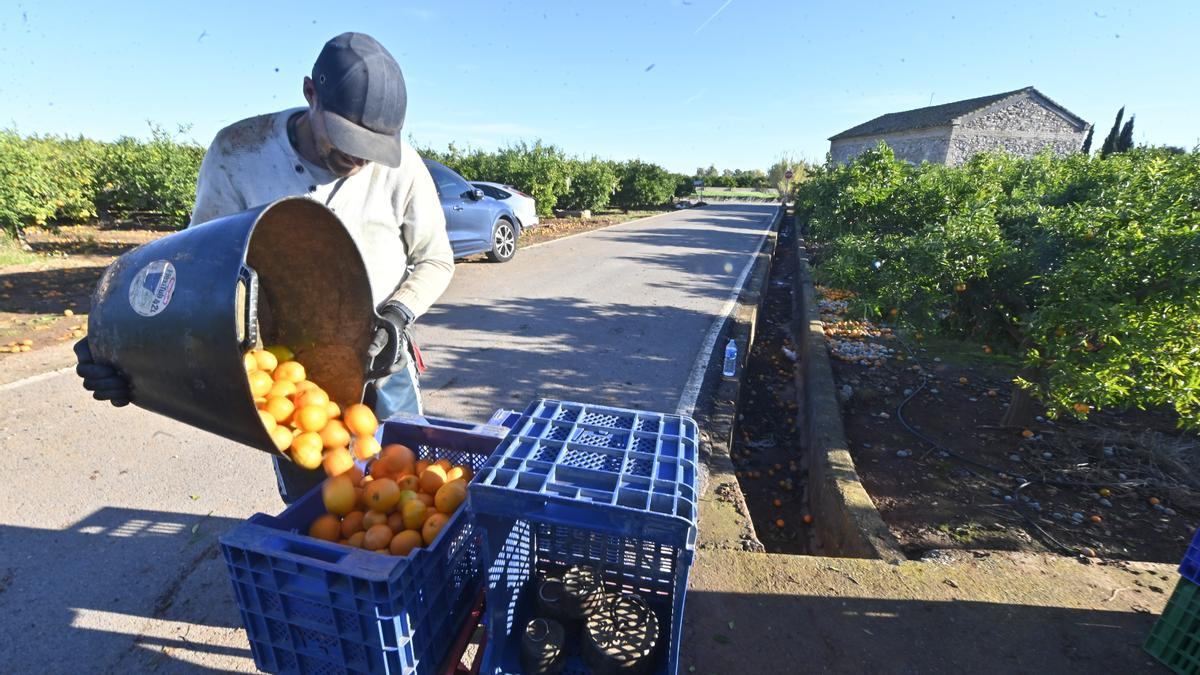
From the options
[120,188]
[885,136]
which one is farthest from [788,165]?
[120,188]

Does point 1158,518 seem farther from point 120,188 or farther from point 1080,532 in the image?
point 120,188

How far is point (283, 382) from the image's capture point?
1.79 meters

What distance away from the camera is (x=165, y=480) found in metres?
3.43

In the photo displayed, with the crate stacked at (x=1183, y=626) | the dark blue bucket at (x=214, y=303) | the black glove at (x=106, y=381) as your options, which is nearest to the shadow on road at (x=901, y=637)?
the crate stacked at (x=1183, y=626)

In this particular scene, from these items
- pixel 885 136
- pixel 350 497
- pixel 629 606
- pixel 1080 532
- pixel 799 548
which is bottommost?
pixel 799 548

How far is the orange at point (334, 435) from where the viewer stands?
5.92 ft

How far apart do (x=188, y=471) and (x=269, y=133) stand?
2.68m

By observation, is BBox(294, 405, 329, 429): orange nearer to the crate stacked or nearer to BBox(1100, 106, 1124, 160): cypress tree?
the crate stacked

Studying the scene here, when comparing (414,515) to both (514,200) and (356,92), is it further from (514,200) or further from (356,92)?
(514,200)

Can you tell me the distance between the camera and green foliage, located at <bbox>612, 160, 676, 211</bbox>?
34.2 meters

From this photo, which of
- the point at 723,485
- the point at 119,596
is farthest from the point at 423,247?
the point at 723,485

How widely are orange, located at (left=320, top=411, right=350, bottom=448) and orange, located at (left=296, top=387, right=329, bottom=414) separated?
0.27ft

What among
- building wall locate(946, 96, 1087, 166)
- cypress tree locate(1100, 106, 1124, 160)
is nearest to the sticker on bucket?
building wall locate(946, 96, 1087, 166)

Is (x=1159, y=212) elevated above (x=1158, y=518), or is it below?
above
